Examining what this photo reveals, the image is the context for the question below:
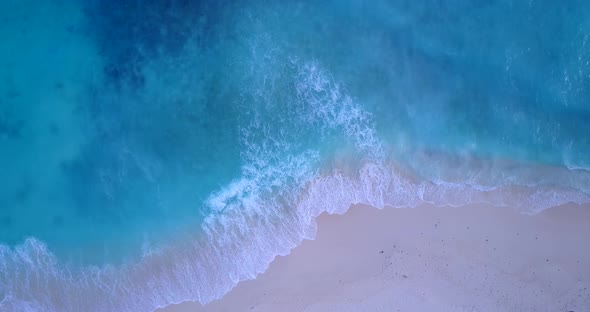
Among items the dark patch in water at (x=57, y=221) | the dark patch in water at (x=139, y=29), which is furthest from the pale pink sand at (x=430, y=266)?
the dark patch in water at (x=139, y=29)

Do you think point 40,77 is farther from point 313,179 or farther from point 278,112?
point 313,179

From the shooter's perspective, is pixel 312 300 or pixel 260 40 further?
pixel 260 40

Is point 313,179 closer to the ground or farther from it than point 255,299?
farther from it

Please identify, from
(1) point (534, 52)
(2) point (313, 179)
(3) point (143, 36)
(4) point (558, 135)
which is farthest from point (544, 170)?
(3) point (143, 36)

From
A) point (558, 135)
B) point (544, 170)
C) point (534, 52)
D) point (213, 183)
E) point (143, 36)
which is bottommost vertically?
point (544, 170)

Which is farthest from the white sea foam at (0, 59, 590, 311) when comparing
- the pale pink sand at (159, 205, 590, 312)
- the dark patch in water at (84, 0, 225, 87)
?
the dark patch in water at (84, 0, 225, 87)

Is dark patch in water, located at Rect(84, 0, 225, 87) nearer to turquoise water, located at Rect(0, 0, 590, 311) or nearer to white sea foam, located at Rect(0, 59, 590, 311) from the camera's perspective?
turquoise water, located at Rect(0, 0, 590, 311)
